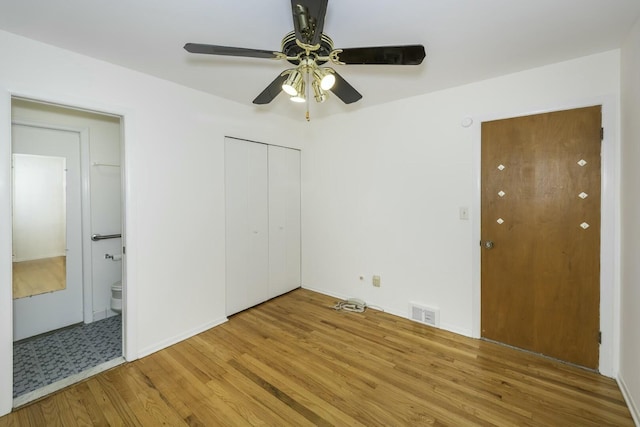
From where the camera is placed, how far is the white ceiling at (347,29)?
154 cm

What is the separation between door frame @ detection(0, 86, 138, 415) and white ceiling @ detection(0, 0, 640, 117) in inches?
15.3

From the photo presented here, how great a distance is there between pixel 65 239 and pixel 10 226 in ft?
4.35

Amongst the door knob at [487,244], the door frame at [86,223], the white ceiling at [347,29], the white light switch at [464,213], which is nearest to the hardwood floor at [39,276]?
the door frame at [86,223]

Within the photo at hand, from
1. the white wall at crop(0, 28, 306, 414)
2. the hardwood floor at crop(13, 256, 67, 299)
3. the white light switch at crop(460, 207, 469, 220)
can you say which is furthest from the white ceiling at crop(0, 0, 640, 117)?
the hardwood floor at crop(13, 256, 67, 299)

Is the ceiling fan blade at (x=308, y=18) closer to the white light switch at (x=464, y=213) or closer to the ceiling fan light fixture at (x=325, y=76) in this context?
the ceiling fan light fixture at (x=325, y=76)

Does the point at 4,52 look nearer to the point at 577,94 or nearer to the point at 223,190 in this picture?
the point at 223,190

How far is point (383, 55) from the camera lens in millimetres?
1394

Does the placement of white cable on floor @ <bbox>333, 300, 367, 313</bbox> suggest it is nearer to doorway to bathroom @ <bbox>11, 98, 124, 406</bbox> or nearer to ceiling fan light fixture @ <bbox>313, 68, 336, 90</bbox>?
doorway to bathroom @ <bbox>11, 98, 124, 406</bbox>

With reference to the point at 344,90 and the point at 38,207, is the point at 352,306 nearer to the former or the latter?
the point at 344,90

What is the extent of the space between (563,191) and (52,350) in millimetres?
4590

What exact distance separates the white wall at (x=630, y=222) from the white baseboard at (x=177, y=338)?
128 inches

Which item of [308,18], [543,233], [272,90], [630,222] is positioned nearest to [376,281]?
[543,233]

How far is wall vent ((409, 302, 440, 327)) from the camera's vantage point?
2.82 m

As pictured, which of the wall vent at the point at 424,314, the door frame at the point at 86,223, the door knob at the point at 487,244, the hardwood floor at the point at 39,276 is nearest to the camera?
the door knob at the point at 487,244
